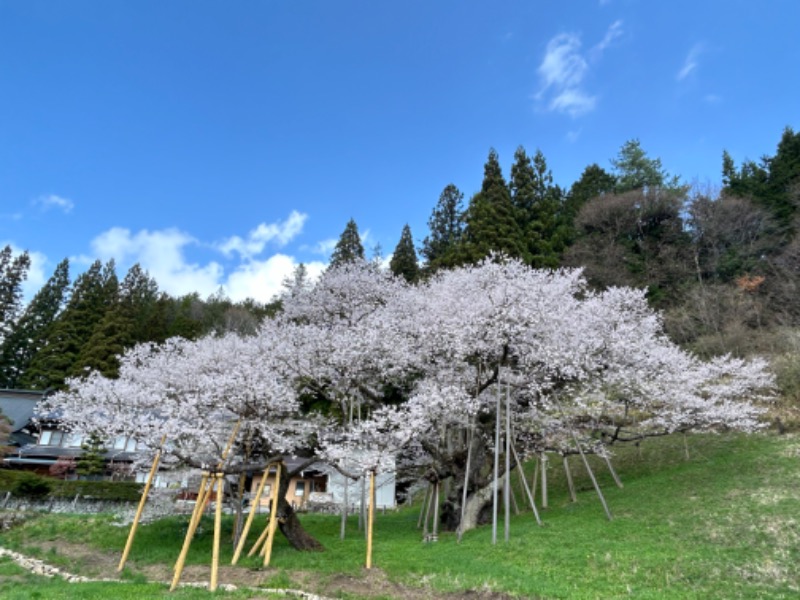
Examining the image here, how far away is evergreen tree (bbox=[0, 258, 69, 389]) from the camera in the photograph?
40000 mm

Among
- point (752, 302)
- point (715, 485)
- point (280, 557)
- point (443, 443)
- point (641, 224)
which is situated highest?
point (641, 224)

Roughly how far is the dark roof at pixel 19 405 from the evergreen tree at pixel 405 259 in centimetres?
2621

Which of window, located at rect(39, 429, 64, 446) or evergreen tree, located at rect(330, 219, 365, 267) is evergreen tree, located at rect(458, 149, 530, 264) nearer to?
evergreen tree, located at rect(330, 219, 365, 267)

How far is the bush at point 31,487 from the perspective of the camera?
72.2 ft

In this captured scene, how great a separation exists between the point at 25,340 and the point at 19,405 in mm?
10365

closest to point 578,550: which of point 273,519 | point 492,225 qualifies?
point 273,519

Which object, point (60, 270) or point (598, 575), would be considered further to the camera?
point (60, 270)

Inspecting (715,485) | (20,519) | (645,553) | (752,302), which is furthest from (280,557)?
(752,302)

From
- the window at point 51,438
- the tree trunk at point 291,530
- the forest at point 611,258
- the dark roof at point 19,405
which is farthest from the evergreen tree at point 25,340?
the tree trunk at point 291,530

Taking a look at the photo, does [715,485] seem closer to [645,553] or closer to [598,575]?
[645,553]

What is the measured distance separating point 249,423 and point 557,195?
32.9 metres

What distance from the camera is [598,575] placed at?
8008 mm

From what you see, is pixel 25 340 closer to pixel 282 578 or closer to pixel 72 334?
pixel 72 334

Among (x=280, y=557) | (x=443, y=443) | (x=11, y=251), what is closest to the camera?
(x=280, y=557)
